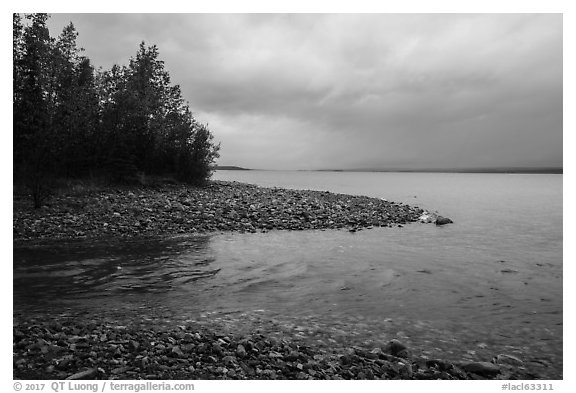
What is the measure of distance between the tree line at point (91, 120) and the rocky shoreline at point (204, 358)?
15.2 meters

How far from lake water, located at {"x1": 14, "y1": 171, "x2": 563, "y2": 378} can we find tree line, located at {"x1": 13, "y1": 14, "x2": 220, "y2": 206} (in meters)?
10.3

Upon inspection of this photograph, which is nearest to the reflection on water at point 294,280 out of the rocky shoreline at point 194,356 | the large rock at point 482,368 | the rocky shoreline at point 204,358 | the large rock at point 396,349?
the rocky shoreline at point 194,356

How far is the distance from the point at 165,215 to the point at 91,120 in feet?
48.2

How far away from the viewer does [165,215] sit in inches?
787

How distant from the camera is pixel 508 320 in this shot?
27.4ft

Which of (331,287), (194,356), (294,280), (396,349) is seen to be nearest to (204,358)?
(194,356)

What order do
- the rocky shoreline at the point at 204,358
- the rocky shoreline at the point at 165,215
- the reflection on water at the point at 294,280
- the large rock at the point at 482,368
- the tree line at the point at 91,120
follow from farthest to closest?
the tree line at the point at 91,120 < the rocky shoreline at the point at 165,215 < the reflection on water at the point at 294,280 < the large rock at the point at 482,368 < the rocky shoreline at the point at 204,358

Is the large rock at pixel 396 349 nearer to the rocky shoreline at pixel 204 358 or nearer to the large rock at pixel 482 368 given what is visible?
the rocky shoreline at pixel 204 358

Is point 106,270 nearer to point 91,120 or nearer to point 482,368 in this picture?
point 482,368

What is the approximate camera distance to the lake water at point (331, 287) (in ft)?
25.1
